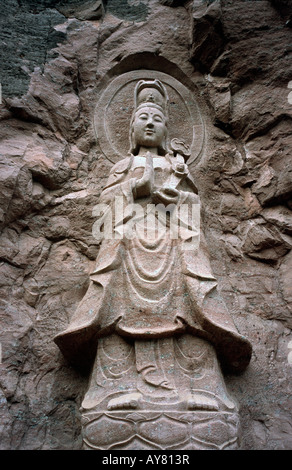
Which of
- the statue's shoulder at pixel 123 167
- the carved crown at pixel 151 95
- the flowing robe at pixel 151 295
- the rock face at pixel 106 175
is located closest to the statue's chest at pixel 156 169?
the statue's shoulder at pixel 123 167

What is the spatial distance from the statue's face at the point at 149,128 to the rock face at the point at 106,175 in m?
0.65

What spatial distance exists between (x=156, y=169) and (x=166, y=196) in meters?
0.52

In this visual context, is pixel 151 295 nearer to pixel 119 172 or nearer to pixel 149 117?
pixel 119 172

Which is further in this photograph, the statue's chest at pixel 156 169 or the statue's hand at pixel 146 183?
the statue's chest at pixel 156 169

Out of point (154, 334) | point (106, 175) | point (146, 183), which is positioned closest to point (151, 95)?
point (106, 175)

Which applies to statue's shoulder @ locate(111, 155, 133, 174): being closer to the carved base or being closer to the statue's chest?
the statue's chest

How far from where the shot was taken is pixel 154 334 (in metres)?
3.81

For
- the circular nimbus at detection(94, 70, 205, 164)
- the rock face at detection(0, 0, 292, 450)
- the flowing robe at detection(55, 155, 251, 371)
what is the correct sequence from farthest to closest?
1. the circular nimbus at detection(94, 70, 205, 164)
2. the rock face at detection(0, 0, 292, 450)
3. the flowing robe at detection(55, 155, 251, 371)

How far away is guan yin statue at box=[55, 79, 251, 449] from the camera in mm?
3398

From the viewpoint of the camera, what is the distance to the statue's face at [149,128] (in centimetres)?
549

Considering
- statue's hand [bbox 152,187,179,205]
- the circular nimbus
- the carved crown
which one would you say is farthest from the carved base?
the carved crown

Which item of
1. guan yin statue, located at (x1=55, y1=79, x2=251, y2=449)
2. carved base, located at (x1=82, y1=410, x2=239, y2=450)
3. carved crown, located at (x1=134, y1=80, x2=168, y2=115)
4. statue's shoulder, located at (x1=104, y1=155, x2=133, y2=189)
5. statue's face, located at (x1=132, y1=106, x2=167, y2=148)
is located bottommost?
carved base, located at (x1=82, y1=410, x2=239, y2=450)

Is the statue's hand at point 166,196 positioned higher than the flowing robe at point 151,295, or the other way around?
the statue's hand at point 166,196

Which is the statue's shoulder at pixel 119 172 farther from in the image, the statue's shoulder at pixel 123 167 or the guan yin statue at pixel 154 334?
the guan yin statue at pixel 154 334
